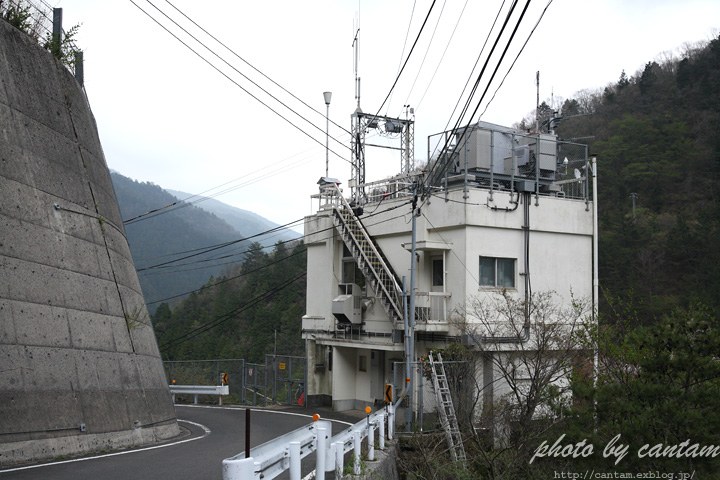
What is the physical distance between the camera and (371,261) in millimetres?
24547

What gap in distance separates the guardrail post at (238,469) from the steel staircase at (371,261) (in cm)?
1715

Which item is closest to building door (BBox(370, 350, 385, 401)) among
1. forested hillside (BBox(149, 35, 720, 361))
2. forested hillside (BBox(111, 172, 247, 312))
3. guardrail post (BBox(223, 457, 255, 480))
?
forested hillside (BBox(149, 35, 720, 361))

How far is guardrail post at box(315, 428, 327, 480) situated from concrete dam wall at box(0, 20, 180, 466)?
5.68 metres

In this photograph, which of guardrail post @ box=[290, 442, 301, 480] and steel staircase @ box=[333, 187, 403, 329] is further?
steel staircase @ box=[333, 187, 403, 329]

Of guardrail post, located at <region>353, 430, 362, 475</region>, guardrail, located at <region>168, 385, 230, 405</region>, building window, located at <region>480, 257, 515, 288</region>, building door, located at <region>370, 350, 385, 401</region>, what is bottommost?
guardrail, located at <region>168, 385, 230, 405</region>

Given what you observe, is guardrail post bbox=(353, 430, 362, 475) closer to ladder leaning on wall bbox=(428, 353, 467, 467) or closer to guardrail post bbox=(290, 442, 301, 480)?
guardrail post bbox=(290, 442, 301, 480)

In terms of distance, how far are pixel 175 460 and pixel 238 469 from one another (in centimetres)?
753

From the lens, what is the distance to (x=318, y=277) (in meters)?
28.8

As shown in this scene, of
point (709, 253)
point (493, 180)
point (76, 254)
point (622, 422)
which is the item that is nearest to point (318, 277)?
point (493, 180)

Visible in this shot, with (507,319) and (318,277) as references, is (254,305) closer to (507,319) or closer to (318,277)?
(318,277)

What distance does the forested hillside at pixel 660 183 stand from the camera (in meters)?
40.2

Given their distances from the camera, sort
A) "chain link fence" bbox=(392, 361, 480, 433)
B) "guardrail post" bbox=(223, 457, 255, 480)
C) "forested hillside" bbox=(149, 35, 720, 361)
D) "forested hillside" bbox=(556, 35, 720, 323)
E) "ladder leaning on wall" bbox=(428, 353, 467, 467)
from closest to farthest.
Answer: "guardrail post" bbox=(223, 457, 255, 480)
"ladder leaning on wall" bbox=(428, 353, 467, 467)
"chain link fence" bbox=(392, 361, 480, 433)
"forested hillside" bbox=(556, 35, 720, 323)
"forested hillside" bbox=(149, 35, 720, 361)

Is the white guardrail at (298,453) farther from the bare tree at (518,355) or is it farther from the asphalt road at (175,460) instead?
the bare tree at (518,355)

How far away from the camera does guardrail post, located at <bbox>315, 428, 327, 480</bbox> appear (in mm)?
7848
